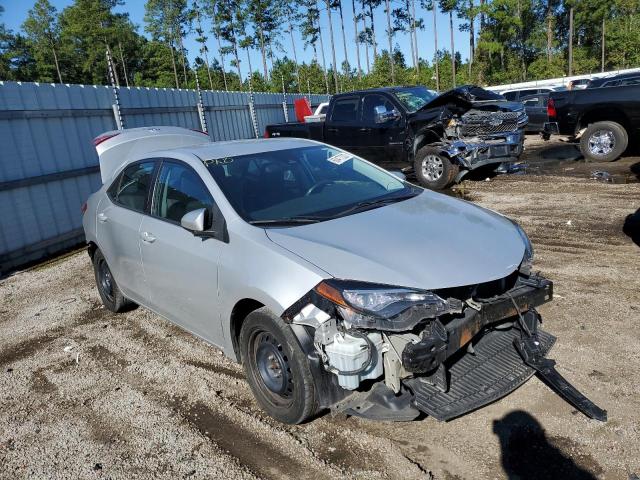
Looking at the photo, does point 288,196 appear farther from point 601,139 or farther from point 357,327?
point 601,139

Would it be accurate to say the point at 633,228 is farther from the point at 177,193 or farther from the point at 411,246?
the point at 177,193

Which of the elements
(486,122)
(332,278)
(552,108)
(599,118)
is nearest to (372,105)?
(486,122)

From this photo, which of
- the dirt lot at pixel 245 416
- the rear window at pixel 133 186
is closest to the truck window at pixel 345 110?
the dirt lot at pixel 245 416

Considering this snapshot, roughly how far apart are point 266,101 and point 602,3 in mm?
44053

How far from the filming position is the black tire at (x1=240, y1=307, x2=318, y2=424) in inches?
110

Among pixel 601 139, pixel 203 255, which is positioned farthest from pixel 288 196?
pixel 601 139

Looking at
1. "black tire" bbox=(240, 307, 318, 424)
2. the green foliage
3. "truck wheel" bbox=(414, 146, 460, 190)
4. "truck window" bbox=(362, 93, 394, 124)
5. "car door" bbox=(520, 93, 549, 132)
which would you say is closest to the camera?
"black tire" bbox=(240, 307, 318, 424)

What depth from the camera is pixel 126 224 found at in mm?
4418

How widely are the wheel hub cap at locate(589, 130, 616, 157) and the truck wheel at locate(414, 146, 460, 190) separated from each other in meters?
3.76

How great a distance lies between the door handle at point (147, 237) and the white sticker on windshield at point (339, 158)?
160cm

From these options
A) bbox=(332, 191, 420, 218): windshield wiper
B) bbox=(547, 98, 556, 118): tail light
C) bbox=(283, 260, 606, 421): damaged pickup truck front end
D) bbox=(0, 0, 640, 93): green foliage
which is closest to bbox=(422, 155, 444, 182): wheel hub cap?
bbox=(547, 98, 556, 118): tail light

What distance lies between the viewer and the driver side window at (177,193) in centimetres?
368

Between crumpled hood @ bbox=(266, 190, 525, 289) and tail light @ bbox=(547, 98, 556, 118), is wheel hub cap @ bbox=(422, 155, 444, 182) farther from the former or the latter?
crumpled hood @ bbox=(266, 190, 525, 289)

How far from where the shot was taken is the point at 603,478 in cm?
244
